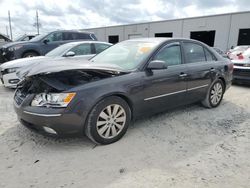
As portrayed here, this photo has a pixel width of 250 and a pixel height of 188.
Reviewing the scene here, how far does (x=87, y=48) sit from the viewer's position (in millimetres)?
6812

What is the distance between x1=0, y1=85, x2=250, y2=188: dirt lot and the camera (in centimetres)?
226

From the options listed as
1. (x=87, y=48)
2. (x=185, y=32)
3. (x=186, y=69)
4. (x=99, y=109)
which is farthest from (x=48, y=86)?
(x=185, y=32)

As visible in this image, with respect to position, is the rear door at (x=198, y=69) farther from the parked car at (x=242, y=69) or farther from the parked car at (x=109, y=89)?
the parked car at (x=242, y=69)

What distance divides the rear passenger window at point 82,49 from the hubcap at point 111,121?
401 centimetres

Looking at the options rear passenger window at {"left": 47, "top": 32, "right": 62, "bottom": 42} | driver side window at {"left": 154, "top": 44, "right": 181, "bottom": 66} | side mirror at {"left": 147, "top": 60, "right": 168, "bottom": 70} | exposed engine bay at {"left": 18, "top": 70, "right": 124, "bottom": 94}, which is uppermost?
rear passenger window at {"left": 47, "top": 32, "right": 62, "bottom": 42}

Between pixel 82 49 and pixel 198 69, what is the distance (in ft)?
12.7

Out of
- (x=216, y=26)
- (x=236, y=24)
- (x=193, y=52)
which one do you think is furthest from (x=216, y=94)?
(x=216, y=26)

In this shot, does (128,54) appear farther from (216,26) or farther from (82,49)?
(216,26)

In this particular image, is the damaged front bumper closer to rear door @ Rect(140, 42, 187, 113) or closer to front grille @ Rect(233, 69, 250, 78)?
rear door @ Rect(140, 42, 187, 113)

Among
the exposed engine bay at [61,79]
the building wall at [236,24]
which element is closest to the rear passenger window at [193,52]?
the exposed engine bay at [61,79]

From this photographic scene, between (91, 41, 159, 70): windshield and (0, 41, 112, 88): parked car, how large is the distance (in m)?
1.78

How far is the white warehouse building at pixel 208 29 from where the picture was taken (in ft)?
59.9

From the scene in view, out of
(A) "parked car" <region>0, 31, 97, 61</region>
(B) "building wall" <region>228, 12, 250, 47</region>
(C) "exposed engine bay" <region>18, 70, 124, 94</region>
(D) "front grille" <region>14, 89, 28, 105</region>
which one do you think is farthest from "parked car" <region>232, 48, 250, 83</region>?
(B) "building wall" <region>228, 12, 250, 47</region>

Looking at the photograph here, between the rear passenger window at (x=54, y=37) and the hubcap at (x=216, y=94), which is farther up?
the rear passenger window at (x=54, y=37)
